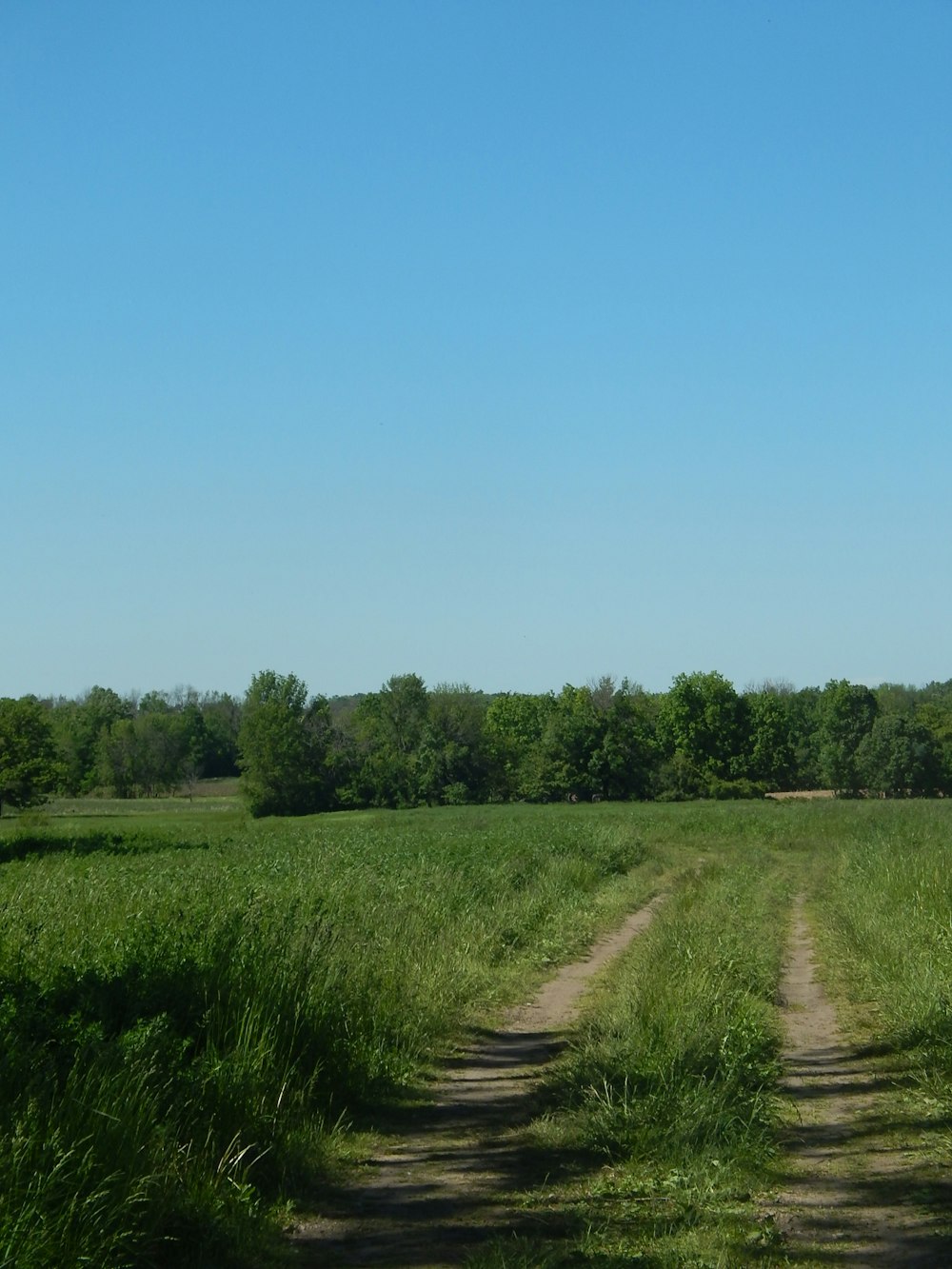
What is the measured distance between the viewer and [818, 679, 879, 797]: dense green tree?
4080 inches

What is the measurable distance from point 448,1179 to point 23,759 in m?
76.6

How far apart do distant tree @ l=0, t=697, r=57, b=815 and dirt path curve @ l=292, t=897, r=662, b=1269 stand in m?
72.4

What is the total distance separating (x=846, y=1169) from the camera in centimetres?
671

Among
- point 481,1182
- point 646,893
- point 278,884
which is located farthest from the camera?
point 646,893

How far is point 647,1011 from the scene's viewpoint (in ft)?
30.1

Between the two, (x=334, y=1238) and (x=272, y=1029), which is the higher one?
(x=272, y=1029)

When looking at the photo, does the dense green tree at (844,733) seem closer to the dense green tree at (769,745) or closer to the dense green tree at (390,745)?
the dense green tree at (769,745)

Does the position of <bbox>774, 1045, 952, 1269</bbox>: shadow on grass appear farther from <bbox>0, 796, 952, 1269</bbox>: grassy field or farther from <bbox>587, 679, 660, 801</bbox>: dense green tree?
<bbox>587, 679, 660, 801</bbox>: dense green tree

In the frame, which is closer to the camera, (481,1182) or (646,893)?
(481,1182)

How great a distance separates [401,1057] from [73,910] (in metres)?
4.37

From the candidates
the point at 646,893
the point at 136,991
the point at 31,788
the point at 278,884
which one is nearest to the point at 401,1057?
the point at 136,991

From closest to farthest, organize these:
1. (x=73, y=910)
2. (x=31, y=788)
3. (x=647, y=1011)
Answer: (x=647, y=1011), (x=73, y=910), (x=31, y=788)

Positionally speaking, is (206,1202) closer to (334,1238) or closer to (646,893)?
(334,1238)

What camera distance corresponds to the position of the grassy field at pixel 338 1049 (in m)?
5.40
